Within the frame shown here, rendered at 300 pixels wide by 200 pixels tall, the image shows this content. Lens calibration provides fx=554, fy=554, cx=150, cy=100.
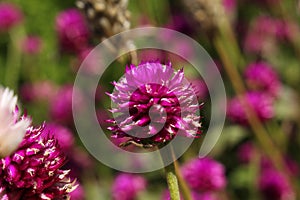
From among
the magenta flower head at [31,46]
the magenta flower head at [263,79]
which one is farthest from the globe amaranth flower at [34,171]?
the magenta flower head at [31,46]

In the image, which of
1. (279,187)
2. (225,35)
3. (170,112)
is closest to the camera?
(170,112)

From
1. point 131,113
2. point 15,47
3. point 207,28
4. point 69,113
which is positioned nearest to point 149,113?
point 131,113

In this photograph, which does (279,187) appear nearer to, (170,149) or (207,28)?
(207,28)

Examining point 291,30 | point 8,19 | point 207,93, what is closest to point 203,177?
point 207,93

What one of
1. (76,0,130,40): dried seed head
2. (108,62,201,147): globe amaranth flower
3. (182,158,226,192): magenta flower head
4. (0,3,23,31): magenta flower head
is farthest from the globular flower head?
(0,3,23,31): magenta flower head

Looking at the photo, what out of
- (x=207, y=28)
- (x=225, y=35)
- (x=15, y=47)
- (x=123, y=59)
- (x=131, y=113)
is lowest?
(x=15, y=47)

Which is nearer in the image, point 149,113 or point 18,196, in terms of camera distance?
point 18,196
